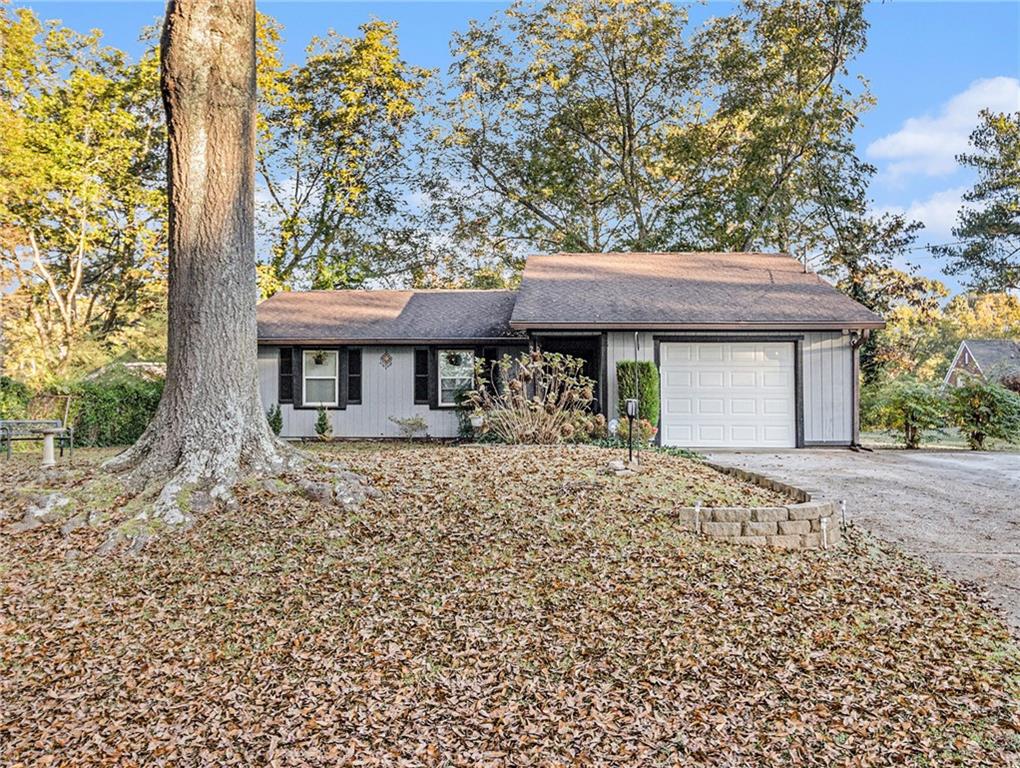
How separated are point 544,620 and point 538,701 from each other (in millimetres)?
665

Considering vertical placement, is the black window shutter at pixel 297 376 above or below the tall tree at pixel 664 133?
below

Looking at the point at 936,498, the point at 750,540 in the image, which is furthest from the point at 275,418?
the point at 936,498

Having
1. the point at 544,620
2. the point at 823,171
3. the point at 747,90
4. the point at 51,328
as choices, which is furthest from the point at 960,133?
the point at 51,328

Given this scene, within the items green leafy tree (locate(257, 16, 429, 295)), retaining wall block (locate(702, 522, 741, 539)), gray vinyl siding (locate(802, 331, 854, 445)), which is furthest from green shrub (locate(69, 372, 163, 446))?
gray vinyl siding (locate(802, 331, 854, 445))

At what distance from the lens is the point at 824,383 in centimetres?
1157

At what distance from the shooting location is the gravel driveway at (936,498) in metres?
4.73

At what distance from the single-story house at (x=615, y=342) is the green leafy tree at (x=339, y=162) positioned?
5391 mm

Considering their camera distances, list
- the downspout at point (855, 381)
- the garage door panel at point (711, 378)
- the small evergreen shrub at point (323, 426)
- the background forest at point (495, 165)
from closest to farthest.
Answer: the downspout at point (855, 381) < the garage door panel at point (711, 378) < the small evergreen shrub at point (323, 426) < the background forest at point (495, 165)

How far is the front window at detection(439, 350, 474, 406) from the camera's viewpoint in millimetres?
13344

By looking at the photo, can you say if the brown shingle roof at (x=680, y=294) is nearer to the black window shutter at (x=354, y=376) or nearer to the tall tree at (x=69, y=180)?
Result: the black window shutter at (x=354, y=376)

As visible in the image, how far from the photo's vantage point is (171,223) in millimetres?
5789

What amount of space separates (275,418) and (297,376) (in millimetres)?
981

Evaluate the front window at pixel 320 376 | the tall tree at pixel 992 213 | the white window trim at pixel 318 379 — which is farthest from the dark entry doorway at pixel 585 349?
the tall tree at pixel 992 213

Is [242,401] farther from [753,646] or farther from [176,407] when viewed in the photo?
[753,646]
